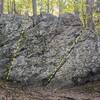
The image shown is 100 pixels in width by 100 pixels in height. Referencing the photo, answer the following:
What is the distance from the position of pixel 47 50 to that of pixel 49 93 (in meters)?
2.03

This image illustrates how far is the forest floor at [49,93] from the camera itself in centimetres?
638

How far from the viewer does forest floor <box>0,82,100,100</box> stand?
20.9 feet

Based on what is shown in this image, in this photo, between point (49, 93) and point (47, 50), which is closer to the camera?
point (49, 93)

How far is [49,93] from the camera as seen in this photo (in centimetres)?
686

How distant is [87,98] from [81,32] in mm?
3004

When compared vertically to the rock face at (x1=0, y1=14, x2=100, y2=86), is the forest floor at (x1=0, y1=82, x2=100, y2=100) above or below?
below

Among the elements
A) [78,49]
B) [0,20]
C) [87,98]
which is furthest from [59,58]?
[0,20]

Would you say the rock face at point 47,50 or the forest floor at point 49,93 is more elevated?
the rock face at point 47,50

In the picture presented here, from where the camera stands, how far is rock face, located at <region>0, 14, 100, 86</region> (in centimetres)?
777

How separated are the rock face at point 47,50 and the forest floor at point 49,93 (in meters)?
0.35

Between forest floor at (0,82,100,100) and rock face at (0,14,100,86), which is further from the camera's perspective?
rock face at (0,14,100,86)

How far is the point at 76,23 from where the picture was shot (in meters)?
9.20

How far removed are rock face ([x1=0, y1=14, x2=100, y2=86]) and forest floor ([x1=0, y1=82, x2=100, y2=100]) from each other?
1.15 ft

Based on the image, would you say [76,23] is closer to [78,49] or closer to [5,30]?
[78,49]
